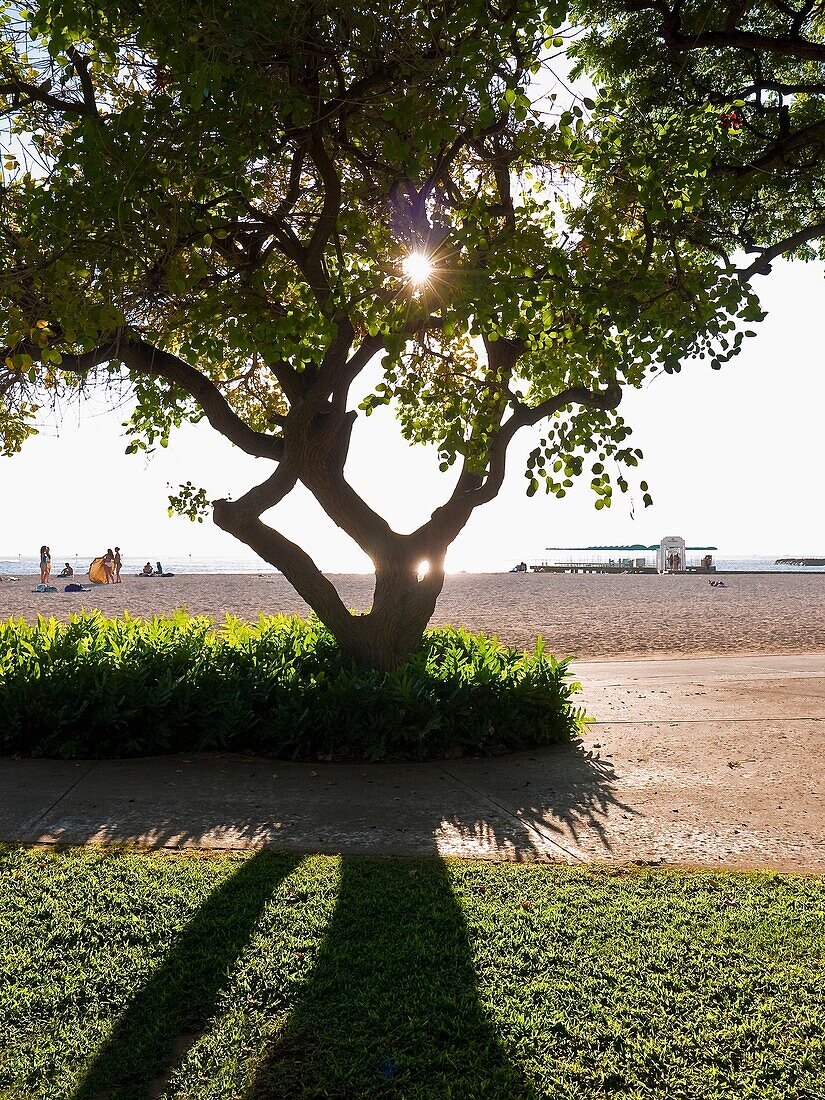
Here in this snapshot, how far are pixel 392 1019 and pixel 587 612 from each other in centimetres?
2301

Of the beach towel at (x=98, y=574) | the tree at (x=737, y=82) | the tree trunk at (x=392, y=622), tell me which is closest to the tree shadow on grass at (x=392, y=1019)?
the tree trunk at (x=392, y=622)

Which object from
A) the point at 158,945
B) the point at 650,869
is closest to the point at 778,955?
the point at 650,869

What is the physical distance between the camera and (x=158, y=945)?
11.9ft

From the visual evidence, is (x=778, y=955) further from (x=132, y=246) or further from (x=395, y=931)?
(x=132, y=246)

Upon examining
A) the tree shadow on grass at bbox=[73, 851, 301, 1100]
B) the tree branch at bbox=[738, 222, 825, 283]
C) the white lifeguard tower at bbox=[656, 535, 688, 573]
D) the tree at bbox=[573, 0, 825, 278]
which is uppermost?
the tree at bbox=[573, 0, 825, 278]

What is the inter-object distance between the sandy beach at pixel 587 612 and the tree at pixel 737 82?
8273mm

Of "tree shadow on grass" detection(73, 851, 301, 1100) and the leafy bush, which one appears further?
the leafy bush

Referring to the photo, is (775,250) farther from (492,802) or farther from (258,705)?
(258,705)

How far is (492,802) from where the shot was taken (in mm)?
5875

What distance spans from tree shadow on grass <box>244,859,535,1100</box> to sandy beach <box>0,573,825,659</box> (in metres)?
8.96

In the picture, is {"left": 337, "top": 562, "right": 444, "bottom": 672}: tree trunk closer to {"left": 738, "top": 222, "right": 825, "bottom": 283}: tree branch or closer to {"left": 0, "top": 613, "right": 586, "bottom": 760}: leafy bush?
{"left": 0, "top": 613, "right": 586, "bottom": 760}: leafy bush

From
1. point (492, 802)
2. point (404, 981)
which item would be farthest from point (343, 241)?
point (404, 981)

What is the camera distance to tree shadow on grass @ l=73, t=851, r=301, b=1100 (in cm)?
273

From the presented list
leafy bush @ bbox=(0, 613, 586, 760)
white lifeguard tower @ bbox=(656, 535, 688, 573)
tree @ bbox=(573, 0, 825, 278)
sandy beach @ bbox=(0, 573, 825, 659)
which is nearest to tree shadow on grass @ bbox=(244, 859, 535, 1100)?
leafy bush @ bbox=(0, 613, 586, 760)
